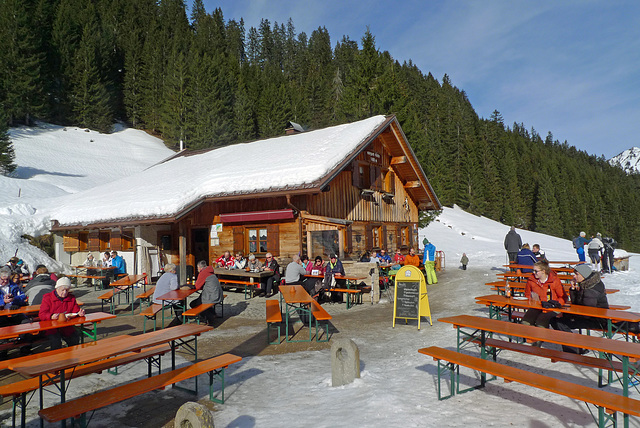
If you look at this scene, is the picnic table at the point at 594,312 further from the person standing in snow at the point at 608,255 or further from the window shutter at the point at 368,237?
the person standing in snow at the point at 608,255

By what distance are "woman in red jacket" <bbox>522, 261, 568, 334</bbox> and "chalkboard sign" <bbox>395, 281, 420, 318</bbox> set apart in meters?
2.23

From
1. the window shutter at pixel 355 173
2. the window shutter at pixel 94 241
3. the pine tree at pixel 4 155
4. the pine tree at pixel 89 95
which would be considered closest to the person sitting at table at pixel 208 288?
the window shutter at pixel 355 173

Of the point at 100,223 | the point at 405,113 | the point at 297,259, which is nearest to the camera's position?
the point at 297,259

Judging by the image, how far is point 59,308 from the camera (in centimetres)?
603

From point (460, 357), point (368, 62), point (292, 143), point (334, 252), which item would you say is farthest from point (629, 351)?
point (368, 62)

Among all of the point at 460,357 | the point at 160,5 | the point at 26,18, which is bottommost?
the point at 460,357

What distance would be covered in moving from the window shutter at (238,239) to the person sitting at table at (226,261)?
45 cm

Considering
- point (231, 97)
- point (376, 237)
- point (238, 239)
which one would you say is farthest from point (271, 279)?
point (231, 97)

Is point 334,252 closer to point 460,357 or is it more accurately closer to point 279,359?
point 279,359

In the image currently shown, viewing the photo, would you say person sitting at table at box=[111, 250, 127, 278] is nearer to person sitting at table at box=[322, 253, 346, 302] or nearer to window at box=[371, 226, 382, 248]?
person sitting at table at box=[322, 253, 346, 302]

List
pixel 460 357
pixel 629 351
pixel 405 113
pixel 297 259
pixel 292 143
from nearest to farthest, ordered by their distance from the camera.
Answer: pixel 629 351, pixel 460 357, pixel 297 259, pixel 292 143, pixel 405 113

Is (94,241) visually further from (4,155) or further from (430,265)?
(4,155)

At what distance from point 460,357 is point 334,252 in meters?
9.31

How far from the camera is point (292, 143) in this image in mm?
19016
